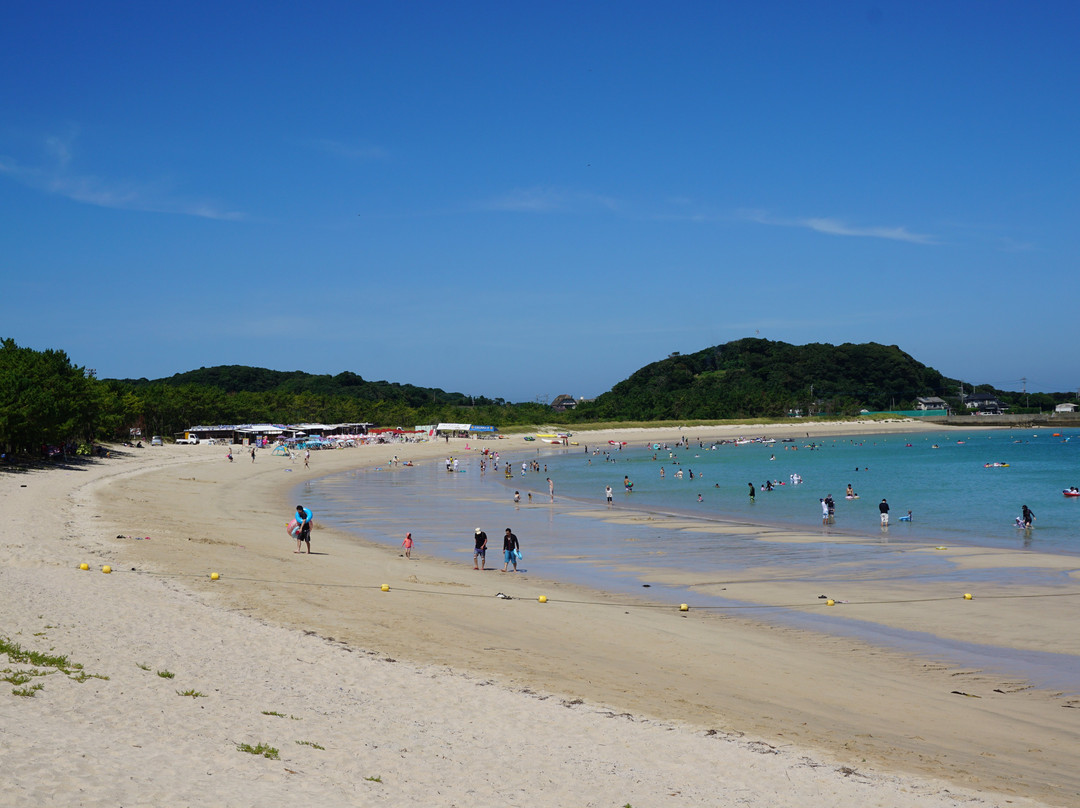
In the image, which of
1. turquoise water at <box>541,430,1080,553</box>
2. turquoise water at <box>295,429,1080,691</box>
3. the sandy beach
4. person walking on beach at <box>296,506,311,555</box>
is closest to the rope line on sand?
the sandy beach

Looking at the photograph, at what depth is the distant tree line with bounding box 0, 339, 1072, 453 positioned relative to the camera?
161ft

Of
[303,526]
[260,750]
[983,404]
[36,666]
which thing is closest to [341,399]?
[303,526]

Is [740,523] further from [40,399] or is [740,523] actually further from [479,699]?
[40,399]

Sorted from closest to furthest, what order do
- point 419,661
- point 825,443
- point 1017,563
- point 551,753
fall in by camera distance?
point 551,753 → point 419,661 → point 1017,563 → point 825,443

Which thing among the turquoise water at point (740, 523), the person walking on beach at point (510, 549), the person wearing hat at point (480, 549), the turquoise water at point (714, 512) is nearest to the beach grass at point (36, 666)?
the turquoise water at point (740, 523)

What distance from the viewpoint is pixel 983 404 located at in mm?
193875

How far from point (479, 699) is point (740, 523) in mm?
26218

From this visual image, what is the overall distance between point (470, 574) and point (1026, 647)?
12.8m

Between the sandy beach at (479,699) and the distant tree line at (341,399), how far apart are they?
3355cm

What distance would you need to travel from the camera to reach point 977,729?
10289 mm

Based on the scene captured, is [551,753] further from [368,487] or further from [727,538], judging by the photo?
[368,487]

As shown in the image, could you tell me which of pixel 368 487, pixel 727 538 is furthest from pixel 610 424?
pixel 727 538

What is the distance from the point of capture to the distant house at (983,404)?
191250mm

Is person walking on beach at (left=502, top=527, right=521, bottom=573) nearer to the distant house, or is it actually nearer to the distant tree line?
the distant tree line
